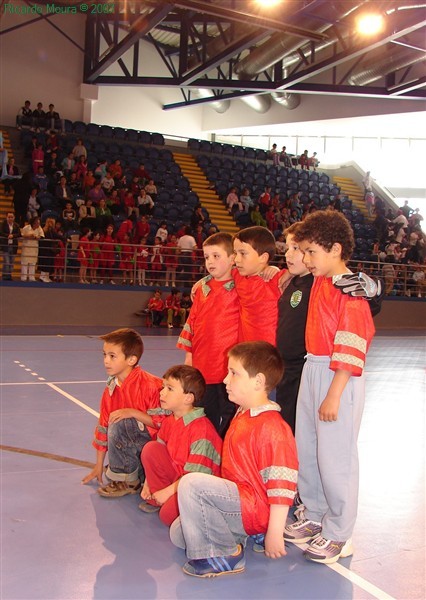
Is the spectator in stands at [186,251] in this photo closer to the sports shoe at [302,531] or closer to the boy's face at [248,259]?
the boy's face at [248,259]

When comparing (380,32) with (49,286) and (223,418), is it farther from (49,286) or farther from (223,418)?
(223,418)

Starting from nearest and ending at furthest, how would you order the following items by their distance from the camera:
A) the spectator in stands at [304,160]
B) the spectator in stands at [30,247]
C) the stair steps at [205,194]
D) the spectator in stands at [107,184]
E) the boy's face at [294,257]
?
the boy's face at [294,257] < the spectator in stands at [30,247] < the spectator in stands at [107,184] < the stair steps at [205,194] < the spectator in stands at [304,160]

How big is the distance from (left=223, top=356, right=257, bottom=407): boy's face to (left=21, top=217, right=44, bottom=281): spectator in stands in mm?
10961

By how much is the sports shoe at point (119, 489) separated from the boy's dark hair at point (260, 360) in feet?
3.98

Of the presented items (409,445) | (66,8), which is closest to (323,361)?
(409,445)

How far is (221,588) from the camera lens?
2469 millimetres

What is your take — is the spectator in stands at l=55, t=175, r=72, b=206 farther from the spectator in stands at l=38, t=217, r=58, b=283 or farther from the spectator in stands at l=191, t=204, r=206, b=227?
the spectator in stands at l=191, t=204, r=206, b=227

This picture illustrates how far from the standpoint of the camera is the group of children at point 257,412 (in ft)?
8.57

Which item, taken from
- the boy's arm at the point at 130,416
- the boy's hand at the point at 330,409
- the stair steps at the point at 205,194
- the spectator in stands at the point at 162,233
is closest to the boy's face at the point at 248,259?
the boy's arm at the point at 130,416

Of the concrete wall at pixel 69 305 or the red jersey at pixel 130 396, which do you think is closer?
the red jersey at pixel 130 396

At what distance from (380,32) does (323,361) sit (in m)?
13.8

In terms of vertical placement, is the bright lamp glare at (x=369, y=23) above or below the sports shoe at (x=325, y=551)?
above

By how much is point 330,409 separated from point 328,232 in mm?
810

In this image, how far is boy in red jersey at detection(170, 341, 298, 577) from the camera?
2564 mm
